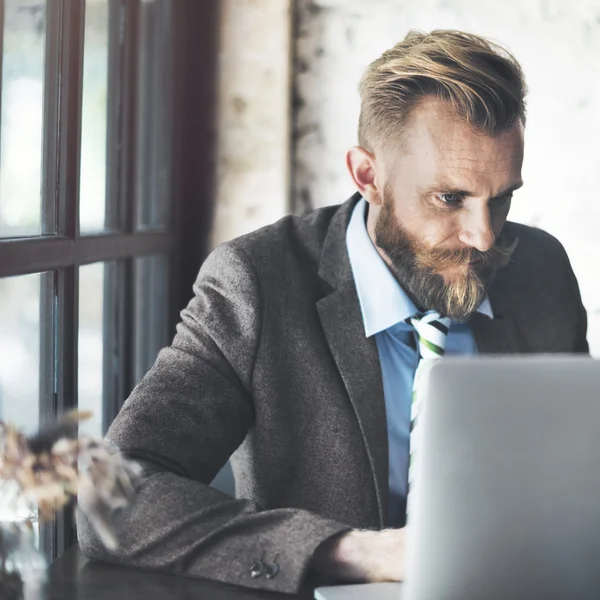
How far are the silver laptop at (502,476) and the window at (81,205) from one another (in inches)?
33.5

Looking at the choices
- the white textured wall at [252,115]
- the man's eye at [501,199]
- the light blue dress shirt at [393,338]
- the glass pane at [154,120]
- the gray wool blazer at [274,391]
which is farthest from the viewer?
the white textured wall at [252,115]

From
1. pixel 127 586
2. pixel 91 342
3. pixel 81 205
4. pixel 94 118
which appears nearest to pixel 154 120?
pixel 94 118

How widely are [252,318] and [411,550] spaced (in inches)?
30.1

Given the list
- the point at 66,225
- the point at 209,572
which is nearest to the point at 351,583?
the point at 209,572

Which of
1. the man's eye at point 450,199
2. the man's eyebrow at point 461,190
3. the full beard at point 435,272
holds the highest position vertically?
the man's eyebrow at point 461,190

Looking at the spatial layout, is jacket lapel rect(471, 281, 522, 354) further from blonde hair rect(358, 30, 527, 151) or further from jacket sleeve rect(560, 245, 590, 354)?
blonde hair rect(358, 30, 527, 151)

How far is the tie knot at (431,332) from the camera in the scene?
1.64 m

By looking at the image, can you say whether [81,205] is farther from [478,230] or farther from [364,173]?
[478,230]

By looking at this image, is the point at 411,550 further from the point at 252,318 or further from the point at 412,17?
the point at 412,17

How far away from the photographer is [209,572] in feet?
3.67

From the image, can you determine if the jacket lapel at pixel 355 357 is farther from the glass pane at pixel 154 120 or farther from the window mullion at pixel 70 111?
the glass pane at pixel 154 120

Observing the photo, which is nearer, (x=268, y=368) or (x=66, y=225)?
(x=268, y=368)

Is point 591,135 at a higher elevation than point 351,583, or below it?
higher

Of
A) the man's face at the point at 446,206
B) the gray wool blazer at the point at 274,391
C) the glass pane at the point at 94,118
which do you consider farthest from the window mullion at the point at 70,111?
the man's face at the point at 446,206
